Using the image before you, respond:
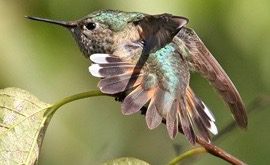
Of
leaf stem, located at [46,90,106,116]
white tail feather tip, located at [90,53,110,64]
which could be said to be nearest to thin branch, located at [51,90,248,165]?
leaf stem, located at [46,90,106,116]

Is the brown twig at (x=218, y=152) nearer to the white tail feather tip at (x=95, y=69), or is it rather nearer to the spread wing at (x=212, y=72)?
the white tail feather tip at (x=95, y=69)

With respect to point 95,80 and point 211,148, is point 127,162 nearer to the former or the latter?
point 211,148

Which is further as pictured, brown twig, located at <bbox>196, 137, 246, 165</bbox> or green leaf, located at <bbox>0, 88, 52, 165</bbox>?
green leaf, located at <bbox>0, 88, 52, 165</bbox>

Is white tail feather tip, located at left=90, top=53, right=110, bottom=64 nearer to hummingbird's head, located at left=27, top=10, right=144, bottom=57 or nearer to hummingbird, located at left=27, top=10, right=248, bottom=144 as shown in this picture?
hummingbird, located at left=27, top=10, right=248, bottom=144

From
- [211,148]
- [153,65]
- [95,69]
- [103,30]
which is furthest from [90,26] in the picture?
[211,148]

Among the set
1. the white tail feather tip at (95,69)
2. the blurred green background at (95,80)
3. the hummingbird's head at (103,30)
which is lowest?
the blurred green background at (95,80)

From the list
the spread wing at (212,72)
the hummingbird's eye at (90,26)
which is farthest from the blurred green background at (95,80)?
the hummingbird's eye at (90,26)

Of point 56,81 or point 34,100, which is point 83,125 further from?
point 34,100

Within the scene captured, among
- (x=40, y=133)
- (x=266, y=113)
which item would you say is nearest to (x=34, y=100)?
(x=40, y=133)
